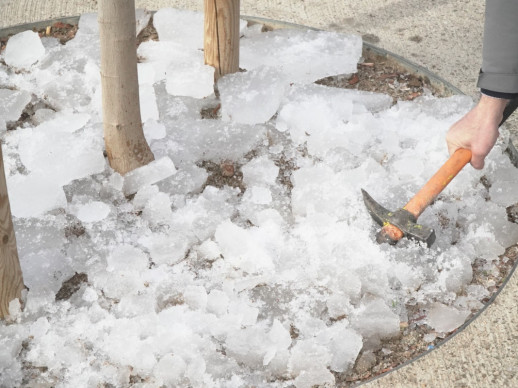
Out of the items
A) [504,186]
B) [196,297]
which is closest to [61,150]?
[196,297]

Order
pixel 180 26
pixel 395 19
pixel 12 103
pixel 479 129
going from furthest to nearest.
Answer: pixel 395 19, pixel 180 26, pixel 12 103, pixel 479 129

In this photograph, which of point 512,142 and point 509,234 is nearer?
point 509,234

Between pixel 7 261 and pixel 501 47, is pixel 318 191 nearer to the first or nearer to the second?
pixel 501 47

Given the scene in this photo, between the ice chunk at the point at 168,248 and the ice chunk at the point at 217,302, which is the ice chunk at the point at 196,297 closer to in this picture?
the ice chunk at the point at 217,302

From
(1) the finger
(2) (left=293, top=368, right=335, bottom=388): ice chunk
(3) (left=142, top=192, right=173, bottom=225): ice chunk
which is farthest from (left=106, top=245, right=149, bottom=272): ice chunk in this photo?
(1) the finger

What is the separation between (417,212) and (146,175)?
87 cm

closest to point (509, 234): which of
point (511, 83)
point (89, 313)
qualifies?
point (511, 83)

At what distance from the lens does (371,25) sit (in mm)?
3281

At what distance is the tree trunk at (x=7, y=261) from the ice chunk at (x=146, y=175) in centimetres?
52

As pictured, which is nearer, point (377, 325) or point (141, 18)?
point (377, 325)

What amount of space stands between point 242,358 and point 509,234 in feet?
3.03

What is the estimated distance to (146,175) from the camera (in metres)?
2.46

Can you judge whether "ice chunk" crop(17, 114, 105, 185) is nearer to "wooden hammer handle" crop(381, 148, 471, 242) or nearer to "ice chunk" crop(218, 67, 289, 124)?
"ice chunk" crop(218, 67, 289, 124)

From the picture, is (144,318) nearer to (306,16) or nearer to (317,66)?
(317,66)
